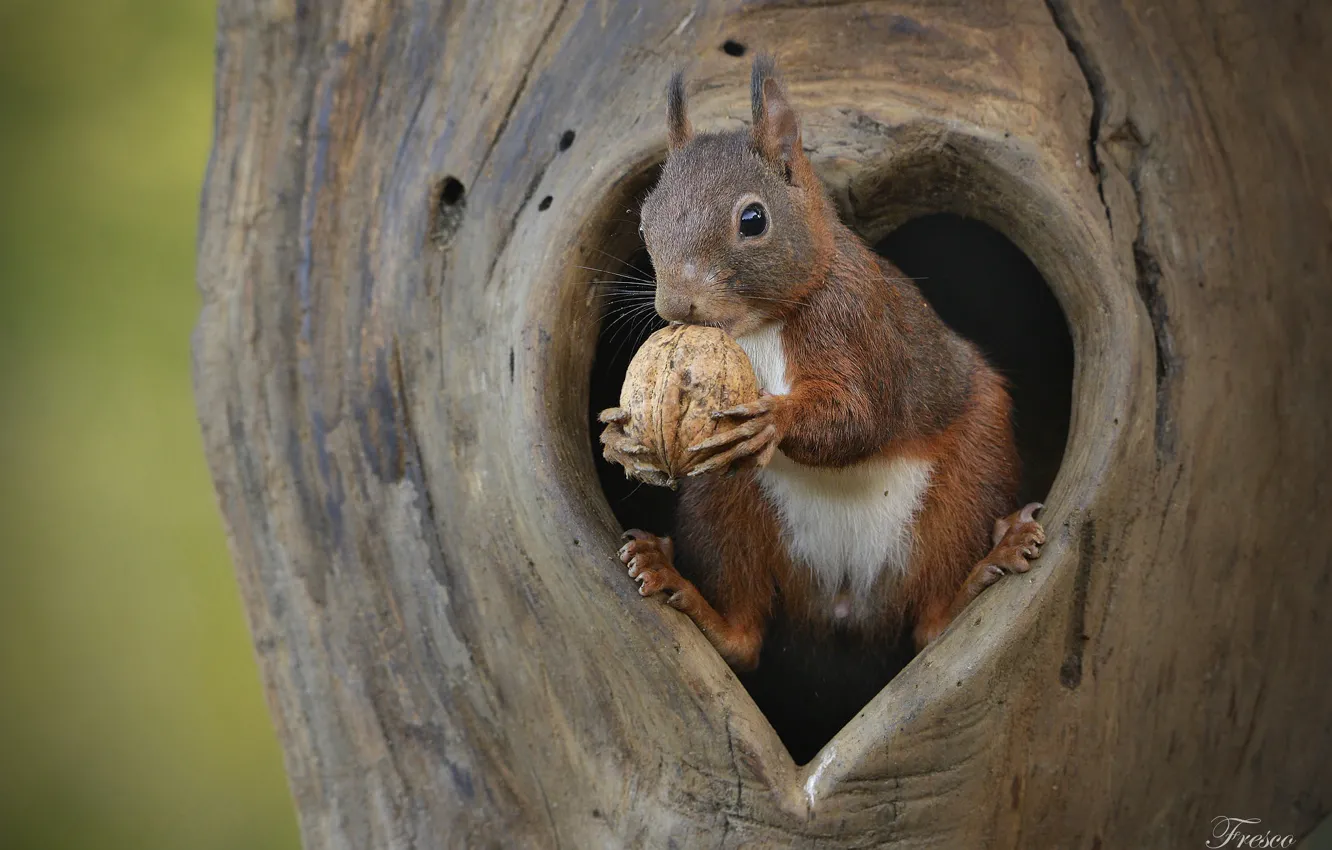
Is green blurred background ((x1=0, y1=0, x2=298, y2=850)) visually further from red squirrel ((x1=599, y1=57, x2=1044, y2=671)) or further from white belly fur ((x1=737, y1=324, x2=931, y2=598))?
white belly fur ((x1=737, y1=324, x2=931, y2=598))

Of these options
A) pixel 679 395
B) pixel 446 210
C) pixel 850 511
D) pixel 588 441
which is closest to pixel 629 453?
pixel 679 395

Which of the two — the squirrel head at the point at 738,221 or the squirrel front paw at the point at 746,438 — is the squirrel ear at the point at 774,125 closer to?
the squirrel head at the point at 738,221

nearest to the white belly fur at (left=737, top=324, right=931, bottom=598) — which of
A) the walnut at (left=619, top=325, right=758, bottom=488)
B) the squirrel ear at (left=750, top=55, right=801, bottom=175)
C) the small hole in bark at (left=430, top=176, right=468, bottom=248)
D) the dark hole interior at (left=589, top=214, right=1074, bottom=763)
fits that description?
the dark hole interior at (left=589, top=214, right=1074, bottom=763)

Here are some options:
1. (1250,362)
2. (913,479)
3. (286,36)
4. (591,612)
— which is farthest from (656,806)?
(286,36)

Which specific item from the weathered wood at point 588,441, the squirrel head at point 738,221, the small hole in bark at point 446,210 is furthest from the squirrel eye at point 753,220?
the small hole in bark at point 446,210

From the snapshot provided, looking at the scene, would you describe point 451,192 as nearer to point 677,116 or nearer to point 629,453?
point 677,116

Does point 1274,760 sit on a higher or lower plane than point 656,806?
lower

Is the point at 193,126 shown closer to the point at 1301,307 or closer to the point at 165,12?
the point at 165,12
